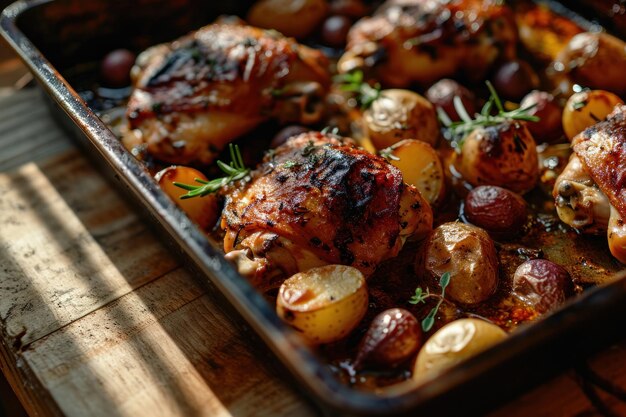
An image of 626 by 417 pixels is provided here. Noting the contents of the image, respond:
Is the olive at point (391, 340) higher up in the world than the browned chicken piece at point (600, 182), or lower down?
lower down

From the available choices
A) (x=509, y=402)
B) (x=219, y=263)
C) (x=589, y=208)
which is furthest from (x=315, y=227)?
(x=589, y=208)

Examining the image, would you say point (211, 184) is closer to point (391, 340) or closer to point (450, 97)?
point (391, 340)

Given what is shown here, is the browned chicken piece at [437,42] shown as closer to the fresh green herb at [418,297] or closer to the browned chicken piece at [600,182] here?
the browned chicken piece at [600,182]

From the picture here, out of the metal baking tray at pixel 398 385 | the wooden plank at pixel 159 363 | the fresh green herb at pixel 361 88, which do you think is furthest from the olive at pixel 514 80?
the wooden plank at pixel 159 363

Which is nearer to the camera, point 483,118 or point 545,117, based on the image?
point 483,118

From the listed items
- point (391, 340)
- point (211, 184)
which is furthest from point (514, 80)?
point (391, 340)

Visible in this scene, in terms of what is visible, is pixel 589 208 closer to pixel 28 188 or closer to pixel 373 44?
pixel 373 44
